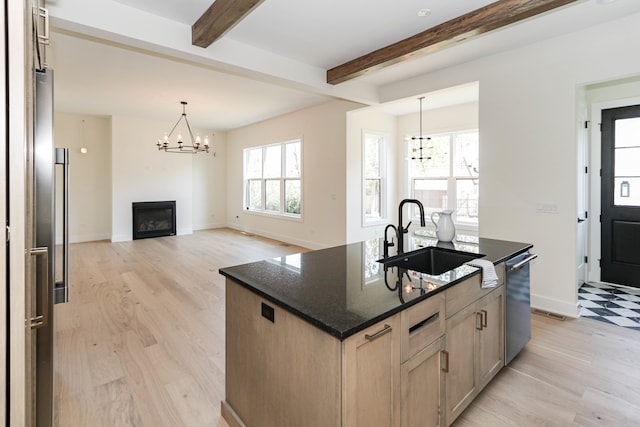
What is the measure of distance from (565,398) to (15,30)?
308cm

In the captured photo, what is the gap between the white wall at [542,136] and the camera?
3.19m

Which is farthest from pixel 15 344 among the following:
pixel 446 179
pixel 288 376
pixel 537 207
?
pixel 446 179

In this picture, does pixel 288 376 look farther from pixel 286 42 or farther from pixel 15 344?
pixel 286 42

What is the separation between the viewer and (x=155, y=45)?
315cm

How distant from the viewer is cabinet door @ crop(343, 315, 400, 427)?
116cm

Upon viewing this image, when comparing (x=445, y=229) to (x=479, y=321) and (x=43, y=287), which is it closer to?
(x=479, y=321)

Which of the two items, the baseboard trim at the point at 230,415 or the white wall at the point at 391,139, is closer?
the baseboard trim at the point at 230,415

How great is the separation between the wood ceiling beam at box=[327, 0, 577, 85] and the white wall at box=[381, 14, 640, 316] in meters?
0.93

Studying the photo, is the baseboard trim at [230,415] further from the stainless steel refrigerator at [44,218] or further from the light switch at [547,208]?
the light switch at [547,208]

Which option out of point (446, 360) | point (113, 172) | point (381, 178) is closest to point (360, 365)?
point (446, 360)

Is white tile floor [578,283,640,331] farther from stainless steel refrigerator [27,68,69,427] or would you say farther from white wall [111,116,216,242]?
white wall [111,116,216,242]

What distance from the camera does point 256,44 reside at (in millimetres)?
3752

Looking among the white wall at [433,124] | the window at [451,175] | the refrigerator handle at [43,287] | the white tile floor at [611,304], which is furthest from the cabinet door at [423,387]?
the white wall at [433,124]

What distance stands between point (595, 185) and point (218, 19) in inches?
192
